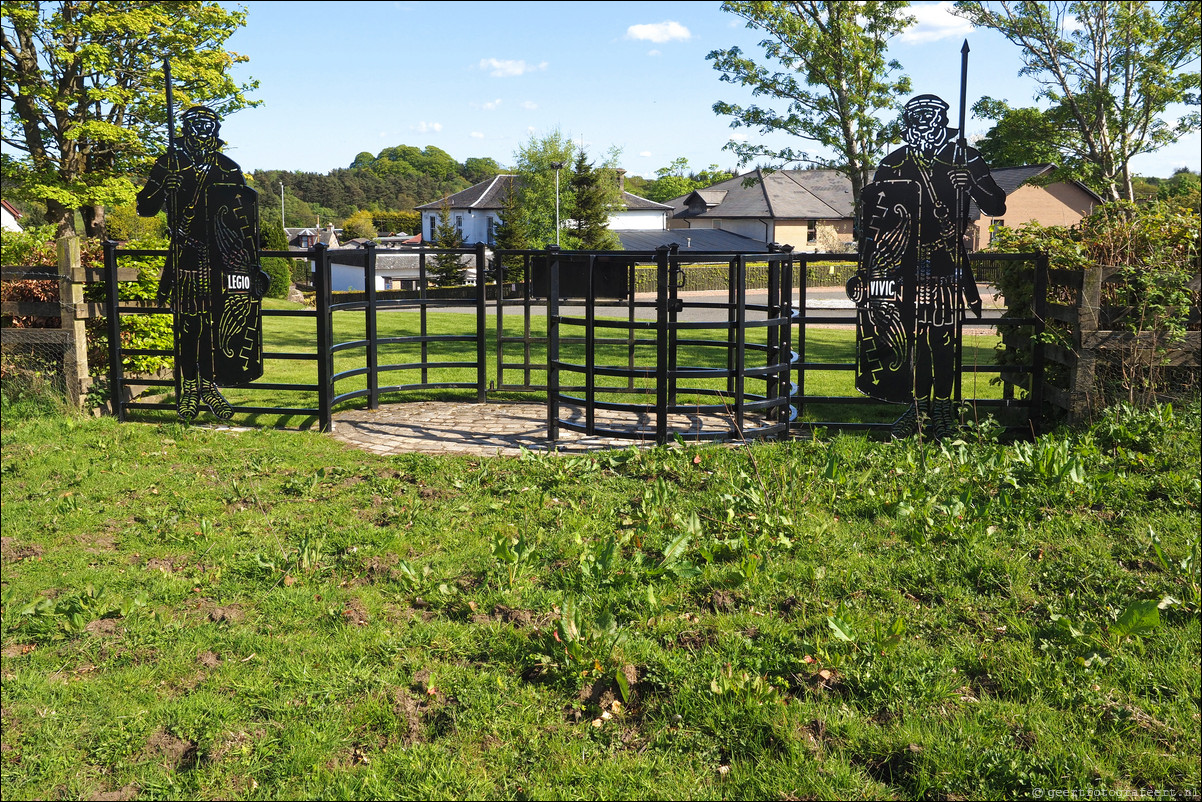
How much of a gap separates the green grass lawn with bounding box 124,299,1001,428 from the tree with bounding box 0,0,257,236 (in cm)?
502

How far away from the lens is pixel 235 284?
29.6 ft

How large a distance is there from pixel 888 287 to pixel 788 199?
6145cm

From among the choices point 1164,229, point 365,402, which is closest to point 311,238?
point 365,402

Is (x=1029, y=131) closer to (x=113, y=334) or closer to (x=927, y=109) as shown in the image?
(x=927, y=109)

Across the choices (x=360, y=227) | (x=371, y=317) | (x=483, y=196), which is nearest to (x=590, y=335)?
(x=371, y=317)

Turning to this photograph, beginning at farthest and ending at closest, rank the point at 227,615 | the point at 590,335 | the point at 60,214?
the point at 60,214
the point at 590,335
the point at 227,615

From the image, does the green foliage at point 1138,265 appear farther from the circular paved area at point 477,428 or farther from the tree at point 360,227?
the tree at point 360,227

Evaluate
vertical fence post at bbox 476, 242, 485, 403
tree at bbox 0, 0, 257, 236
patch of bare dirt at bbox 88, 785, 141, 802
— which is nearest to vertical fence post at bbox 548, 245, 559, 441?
vertical fence post at bbox 476, 242, 485, 403

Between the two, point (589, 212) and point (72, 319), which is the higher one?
point (589, 212)

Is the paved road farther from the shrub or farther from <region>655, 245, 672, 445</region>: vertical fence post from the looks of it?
<region>655, 245, 672, 445</region>: vertical fence post

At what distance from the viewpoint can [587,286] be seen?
311 inches

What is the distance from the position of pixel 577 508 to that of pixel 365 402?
540 centimetres

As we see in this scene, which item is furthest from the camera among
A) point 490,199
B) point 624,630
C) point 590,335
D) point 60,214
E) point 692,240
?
point 490,199

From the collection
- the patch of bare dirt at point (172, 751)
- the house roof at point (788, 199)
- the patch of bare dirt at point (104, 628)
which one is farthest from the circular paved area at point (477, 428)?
the house roof at point (788, 199)
